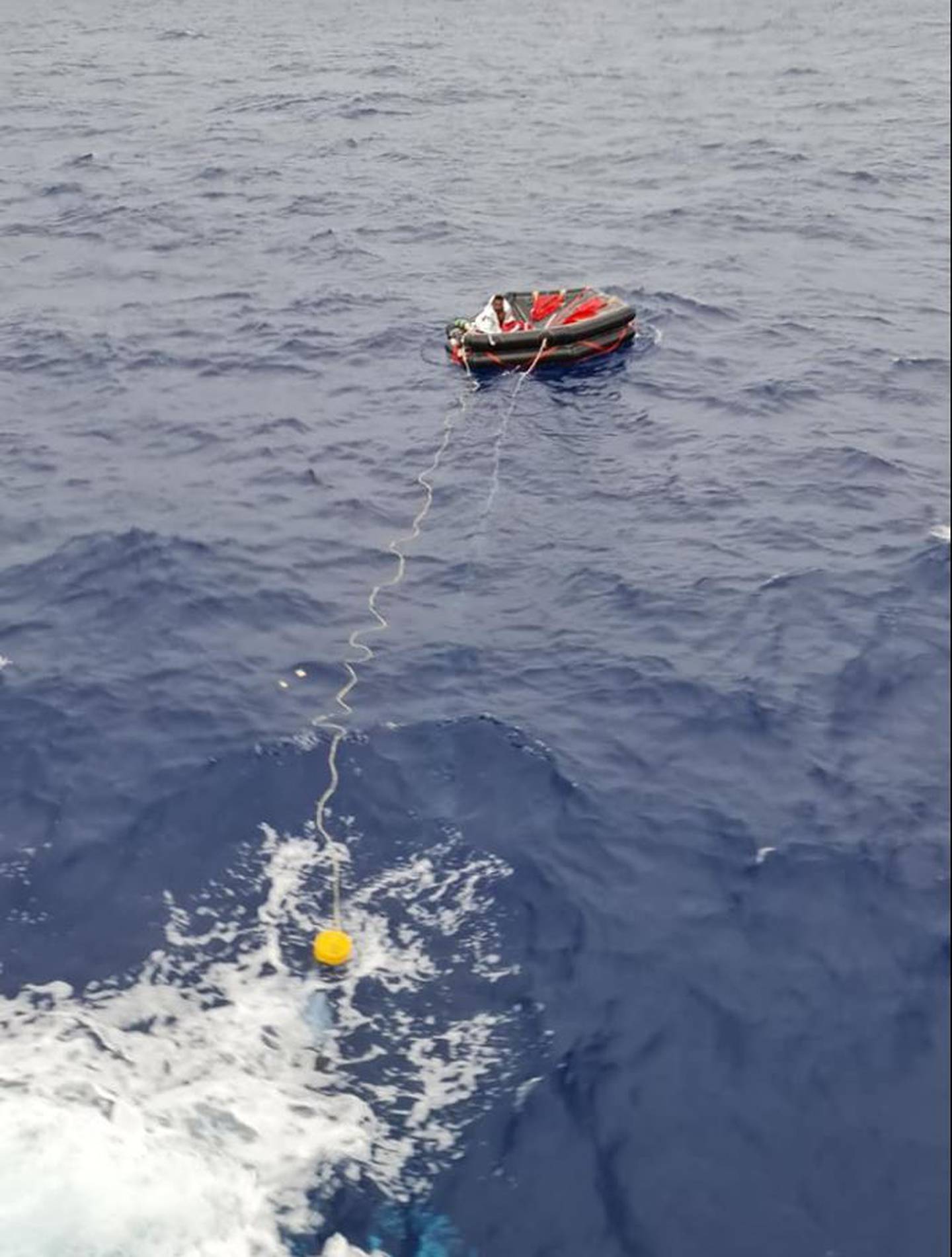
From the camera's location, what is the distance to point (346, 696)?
91.6 feet

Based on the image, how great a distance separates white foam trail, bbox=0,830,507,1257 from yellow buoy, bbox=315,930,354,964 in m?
0.40

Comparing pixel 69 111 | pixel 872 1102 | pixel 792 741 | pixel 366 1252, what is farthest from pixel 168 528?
pixel 69 111

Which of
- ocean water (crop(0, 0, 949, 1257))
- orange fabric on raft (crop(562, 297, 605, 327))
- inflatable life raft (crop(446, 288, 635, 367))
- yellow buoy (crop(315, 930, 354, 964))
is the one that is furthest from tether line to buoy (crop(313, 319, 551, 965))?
orange fabric on raft (crop(562, 297, 605, 327))

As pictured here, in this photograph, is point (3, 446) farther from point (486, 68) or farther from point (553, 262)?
point (486, 68)

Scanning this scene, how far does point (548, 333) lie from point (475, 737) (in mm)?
19171

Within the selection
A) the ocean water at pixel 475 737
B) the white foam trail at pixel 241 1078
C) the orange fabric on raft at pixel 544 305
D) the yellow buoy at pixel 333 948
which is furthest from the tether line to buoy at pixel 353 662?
the orange fabric on raft at pixel 544 305

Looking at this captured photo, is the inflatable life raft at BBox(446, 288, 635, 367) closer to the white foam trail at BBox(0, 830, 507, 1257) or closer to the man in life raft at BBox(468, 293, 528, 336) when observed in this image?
the man in life raft at BBox(468, 293, 528, 336)

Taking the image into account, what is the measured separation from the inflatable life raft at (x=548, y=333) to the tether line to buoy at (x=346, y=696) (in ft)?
9.72

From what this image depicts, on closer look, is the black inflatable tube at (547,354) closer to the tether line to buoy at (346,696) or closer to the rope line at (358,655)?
the rope line at (358,655)

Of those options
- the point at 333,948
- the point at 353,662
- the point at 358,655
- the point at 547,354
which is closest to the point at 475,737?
the point at 353,662

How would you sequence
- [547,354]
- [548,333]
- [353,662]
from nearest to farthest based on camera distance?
1. [353,662]
2. [548,333]
3. [547,354]

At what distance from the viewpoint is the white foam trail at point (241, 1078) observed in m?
18.8

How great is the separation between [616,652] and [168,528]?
1293 centimetres

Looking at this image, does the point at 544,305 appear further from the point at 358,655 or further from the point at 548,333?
the point at 358,655
